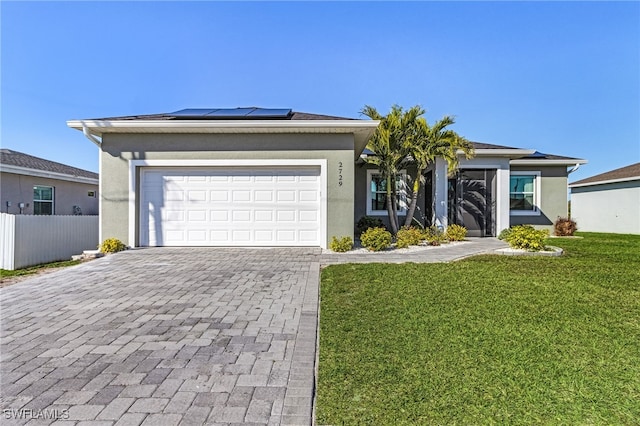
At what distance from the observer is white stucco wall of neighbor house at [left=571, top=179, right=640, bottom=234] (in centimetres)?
1699

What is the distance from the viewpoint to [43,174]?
1325 centimetres

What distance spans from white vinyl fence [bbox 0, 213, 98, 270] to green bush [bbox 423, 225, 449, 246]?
1199cm

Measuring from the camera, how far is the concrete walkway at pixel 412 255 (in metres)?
7.60

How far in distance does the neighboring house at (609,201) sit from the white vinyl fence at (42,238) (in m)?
25.8

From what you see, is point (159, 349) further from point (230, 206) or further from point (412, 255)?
point (230, 206)

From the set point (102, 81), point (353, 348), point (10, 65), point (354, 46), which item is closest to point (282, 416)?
point (353, 348)

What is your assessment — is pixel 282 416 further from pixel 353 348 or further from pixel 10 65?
pixel 10 65

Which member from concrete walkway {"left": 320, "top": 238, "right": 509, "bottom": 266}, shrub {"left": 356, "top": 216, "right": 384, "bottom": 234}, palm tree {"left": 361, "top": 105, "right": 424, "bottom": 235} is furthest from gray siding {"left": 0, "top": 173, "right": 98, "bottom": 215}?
palm tree {"left": 361, "top": 105, "right": 424, "bottom": 235}

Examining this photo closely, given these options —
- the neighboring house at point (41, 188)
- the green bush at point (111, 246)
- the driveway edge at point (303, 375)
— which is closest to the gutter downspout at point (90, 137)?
the green bush at point (111, 246)

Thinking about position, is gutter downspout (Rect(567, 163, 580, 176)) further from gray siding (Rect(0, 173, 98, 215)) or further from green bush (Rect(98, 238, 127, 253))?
gray siding (Rect(0, 173, 98, 215))

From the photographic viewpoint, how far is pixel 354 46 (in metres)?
12.3

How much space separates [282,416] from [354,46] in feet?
42.6

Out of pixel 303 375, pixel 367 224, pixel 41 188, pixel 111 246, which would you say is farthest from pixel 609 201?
pixel 41 188

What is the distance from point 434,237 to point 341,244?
3485 mm
